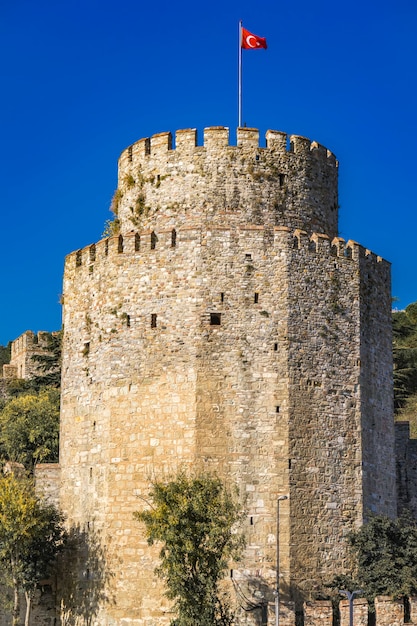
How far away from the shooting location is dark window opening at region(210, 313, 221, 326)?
29625 millimetres

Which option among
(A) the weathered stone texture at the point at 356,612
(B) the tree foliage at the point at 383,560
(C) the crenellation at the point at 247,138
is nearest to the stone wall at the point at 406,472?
(B) the tree foliage at the point at 383,560

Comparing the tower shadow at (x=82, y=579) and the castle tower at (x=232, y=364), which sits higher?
the castle tower at (x=232, y=364)

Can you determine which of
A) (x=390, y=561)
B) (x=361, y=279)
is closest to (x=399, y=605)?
(x=390, y=561)

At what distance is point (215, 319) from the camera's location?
97.3ft

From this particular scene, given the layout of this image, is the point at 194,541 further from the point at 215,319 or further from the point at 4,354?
the point at 4,354

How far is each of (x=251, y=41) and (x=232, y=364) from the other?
9.83 m

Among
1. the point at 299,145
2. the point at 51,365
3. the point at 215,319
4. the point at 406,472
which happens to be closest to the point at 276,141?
the point at 299,145

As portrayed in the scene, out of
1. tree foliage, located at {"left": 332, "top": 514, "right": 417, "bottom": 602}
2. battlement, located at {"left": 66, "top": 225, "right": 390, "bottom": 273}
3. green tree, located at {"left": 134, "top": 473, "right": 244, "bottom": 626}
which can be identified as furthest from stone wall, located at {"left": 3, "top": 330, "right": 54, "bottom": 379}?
tree foliage, located at {"left": 332, "top": 514, "right": 417, "bottom": 602}

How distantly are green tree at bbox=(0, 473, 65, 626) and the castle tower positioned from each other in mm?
1189

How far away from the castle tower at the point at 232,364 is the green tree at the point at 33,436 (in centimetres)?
570

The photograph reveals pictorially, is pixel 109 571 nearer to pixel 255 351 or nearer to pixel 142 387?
pixel 142 387

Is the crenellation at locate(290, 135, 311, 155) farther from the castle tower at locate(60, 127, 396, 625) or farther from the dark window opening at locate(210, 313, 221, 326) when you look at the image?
the dark window opening at locate(210, 313, 221, 326)

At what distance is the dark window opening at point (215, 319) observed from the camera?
29625 millimetres

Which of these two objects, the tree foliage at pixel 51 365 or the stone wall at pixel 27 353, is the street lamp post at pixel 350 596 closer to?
the tree foliage at pixel 51 365
